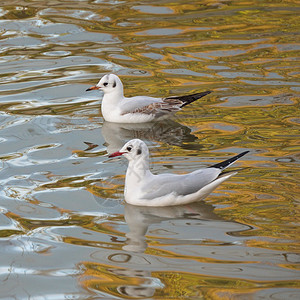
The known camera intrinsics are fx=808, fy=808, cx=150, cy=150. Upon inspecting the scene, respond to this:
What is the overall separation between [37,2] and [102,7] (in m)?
1.41

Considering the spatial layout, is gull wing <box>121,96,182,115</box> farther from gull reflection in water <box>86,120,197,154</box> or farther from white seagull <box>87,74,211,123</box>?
gull reflection in water <box>86,120,197,154</box>

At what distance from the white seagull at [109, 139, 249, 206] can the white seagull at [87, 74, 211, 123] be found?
268cm

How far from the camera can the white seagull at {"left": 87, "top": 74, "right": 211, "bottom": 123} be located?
34.1 ft

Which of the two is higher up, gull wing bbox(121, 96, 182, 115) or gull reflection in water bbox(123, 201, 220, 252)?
gull wing bbox(121, 96, 182, 115)

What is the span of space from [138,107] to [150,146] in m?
1.11

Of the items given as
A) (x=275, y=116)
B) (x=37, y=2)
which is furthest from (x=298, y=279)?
(x=37, y=2)

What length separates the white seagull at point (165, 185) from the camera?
7578mm

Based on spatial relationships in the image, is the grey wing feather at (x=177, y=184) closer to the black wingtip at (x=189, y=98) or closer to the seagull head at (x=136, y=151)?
the seagull head at (x=136, y=151)

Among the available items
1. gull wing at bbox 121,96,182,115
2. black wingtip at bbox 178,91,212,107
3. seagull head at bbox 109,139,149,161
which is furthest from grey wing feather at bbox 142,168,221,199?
black wingtip at bbox 178,91,212,107

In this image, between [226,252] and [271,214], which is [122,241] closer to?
[226,252]

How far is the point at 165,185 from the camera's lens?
7.59 m

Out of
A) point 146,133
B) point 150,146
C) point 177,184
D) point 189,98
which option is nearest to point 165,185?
point 177,184

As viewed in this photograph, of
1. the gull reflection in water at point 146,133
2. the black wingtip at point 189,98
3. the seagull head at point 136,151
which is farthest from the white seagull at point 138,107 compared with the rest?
the seagull head at point 136,151

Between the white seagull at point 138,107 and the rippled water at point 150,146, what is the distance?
0.52ft
